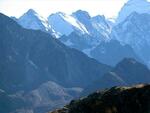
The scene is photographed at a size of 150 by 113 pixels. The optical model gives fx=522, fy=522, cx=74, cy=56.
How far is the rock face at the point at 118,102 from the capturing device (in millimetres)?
89125

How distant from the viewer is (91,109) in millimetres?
90375

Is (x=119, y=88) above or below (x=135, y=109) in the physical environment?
above

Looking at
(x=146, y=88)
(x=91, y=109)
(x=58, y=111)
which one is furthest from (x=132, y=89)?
(x=58, y=111)

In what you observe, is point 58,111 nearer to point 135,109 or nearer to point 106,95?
point 106,95

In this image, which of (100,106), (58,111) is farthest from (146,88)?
(58,111)

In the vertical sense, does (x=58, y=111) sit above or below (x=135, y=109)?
above

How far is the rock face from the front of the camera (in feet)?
292

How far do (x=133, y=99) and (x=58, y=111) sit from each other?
54.6ft

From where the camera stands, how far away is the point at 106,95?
9538 centimetres

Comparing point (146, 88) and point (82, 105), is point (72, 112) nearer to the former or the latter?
point (82, 105)

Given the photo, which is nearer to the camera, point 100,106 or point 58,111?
point 100,106

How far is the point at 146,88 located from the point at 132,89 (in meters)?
2.56

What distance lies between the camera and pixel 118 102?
91875 mm

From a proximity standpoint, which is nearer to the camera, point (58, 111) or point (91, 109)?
point (91, 109)
